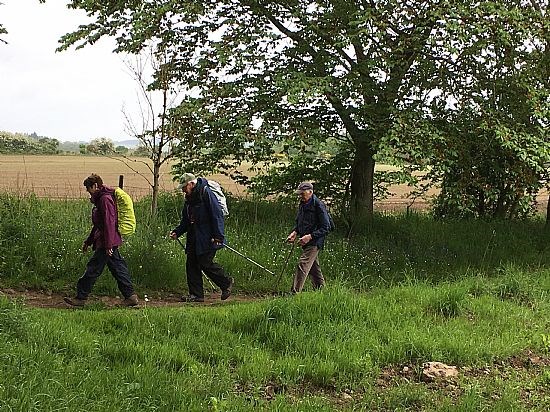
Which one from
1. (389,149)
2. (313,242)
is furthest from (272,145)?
(313,242)

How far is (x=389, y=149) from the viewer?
10711mm

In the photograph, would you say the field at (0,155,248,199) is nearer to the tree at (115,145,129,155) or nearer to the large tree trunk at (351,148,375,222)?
the tree at (115,145,129,155)

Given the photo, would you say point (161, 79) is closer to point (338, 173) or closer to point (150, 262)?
point (150, 262)

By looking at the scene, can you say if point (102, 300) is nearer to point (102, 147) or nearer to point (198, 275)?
point (198, 275)

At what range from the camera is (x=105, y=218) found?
26.1 feet

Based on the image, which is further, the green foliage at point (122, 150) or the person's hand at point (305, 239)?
the green foliage at point (122, 150)

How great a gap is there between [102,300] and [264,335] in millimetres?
3065

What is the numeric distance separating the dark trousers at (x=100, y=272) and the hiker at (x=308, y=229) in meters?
2.30

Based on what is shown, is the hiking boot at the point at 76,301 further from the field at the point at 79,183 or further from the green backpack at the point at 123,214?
the field at the point at 79,183

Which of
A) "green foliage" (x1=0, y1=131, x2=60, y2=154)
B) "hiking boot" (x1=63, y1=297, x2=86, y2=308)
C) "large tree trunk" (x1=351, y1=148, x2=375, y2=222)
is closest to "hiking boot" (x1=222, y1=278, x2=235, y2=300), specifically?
"hiking boot" (x1=63, y1=297, x2=86, y2=308)

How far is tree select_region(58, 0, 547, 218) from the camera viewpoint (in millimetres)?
10891

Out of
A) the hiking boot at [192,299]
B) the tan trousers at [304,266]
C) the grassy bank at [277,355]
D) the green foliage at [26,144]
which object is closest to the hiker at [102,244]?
the grassy bank at [277,355]

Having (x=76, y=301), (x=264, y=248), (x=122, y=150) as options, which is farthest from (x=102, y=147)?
(x=76, y=301)

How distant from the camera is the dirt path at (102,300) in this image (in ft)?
27.2
